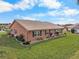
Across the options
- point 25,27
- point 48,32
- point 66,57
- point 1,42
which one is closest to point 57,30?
point 48,32

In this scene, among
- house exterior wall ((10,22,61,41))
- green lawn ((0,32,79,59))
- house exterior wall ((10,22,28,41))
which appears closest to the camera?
green lawn ((0,32,79,59))

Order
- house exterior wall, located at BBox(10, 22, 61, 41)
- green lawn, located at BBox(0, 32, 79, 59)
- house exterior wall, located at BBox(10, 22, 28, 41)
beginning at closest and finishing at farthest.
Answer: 1. green lawn, located at BBox(0, 32, 79, 59)
2. house exterior wall, located at BBox(10, 22, 61, 41)
3. house exterior wall, located at BBox(10, 22, 28, 41)

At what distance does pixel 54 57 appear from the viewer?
67.0 feet

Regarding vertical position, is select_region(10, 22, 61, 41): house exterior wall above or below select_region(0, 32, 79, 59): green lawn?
above

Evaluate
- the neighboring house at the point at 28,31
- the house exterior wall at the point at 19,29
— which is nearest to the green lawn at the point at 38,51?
the house exterior wall at the point at 19,29

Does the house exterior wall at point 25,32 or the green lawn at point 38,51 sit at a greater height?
the house exterior wall at point 25,32

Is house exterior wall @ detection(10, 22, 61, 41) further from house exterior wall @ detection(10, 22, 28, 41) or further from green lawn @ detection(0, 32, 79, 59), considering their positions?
green lawn @ detection(0, 32, 79, 59)

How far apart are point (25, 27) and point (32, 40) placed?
10.9 ft

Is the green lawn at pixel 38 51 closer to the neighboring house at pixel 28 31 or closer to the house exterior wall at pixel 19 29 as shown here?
the house exterior wall at pixel 19 29

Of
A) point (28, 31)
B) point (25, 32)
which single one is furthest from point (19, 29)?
point (28, 31)

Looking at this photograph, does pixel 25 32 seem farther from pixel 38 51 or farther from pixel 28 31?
pixel 38 51

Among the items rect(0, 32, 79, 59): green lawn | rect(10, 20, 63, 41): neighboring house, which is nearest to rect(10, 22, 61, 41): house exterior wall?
rect(10, 20, 63, 41): neighboring house

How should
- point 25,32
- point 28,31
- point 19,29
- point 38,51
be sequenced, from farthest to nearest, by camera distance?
point 19,29 → point 25,32 → point 28,31 → point 38,51

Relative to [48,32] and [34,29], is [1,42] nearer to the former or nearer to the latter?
[34,29]
